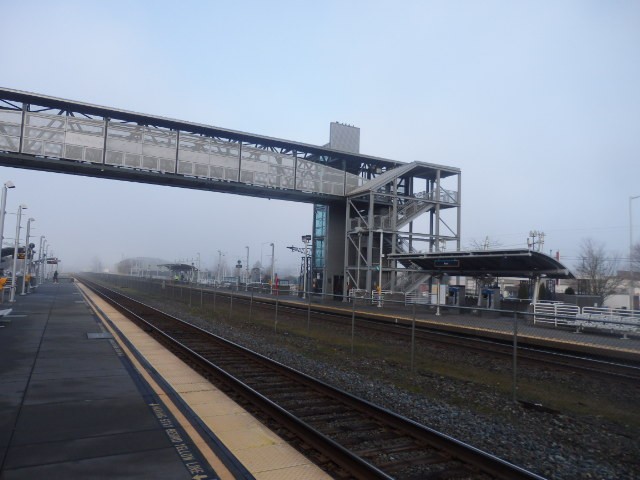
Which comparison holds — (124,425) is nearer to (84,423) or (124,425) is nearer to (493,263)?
(84,423)

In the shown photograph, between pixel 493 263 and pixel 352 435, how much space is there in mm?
22433

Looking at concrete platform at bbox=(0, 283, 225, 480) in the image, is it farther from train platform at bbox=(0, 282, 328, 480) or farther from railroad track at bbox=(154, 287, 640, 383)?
railroad track at bbox=(154, 287, 640, 383)

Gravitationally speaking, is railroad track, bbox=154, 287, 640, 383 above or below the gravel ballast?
above

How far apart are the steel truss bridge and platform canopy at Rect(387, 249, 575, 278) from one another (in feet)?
4.69

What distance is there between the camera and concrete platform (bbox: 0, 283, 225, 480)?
5.52 meters

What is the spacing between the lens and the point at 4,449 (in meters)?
5.94

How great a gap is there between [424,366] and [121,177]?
30.1 metres

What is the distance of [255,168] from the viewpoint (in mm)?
39281

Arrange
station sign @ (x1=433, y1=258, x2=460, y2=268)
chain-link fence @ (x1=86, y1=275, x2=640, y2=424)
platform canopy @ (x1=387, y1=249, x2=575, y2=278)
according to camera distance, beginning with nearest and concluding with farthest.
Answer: chain-link fence @ (x1=86, y1=275, x2=640, y2=424)
platform canopy @ (x1=387, y1=249, x2=575, y2=278)
station sign @ (x1=433, y1=258, x2=460, y2=268)

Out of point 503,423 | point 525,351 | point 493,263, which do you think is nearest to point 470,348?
point 525,351

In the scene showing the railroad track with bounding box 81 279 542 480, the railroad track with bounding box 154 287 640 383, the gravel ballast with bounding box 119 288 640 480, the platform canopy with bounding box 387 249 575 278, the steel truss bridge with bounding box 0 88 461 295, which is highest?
the steel truss bridge with bounding box 0 88 461 295

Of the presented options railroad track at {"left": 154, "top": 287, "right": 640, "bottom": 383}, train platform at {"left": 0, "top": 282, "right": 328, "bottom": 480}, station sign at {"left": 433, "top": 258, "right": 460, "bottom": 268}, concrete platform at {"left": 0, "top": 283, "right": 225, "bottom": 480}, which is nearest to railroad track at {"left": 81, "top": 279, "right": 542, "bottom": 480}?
train platform at {"left": 0, "top": 282, "right": 328, "bottom": 480}

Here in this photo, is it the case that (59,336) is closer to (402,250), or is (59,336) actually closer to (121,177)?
(121,177)

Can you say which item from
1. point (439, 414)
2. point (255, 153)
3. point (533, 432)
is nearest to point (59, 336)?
point (439, 414)
